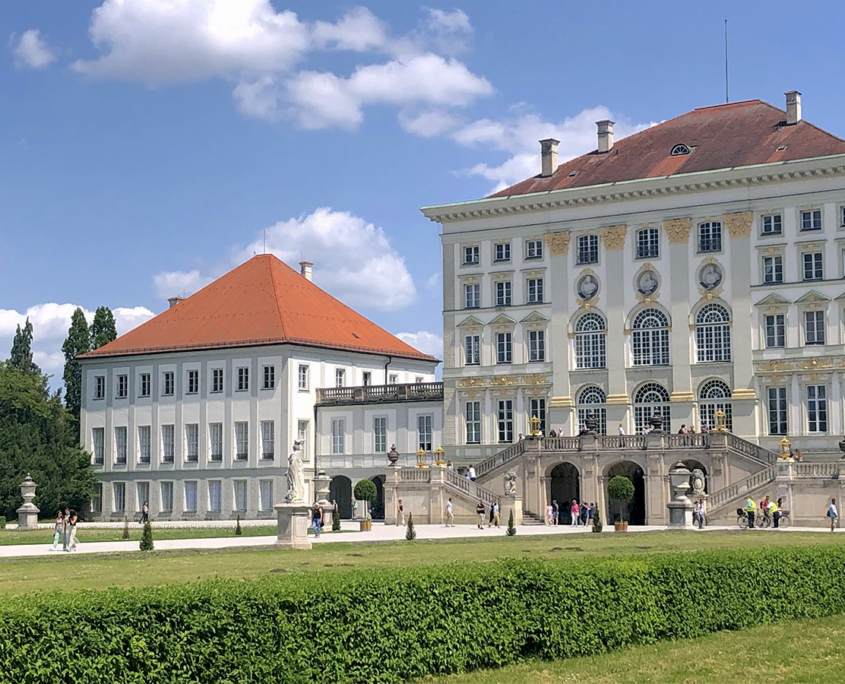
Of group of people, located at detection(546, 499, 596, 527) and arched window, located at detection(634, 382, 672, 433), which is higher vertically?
arched window, located at detection(634, 382, 672, 433)

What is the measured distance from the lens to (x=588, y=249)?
67250mm

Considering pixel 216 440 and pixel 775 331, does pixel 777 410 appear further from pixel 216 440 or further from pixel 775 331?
pixel 216 440

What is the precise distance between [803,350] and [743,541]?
23.5 metres

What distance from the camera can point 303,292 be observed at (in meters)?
82.8

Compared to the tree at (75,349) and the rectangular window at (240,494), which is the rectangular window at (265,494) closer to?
the rectangular window at (240,494)

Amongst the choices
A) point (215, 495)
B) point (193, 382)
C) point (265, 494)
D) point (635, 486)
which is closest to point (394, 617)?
point (635, 486)

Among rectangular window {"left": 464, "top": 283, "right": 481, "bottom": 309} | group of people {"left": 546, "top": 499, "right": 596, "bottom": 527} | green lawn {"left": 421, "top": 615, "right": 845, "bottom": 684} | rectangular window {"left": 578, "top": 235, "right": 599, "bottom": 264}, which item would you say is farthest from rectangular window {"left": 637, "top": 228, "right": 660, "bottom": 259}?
green lawn {"left": 421, "top": 615, "right": 845, "bottom": 684}

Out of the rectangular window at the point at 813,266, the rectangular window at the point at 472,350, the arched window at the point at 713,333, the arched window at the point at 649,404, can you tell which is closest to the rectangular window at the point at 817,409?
the arched window at the point at 713,333

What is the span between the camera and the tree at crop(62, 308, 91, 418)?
295 feet

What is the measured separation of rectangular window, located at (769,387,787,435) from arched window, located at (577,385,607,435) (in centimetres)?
815

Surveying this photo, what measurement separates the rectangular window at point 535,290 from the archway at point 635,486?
1012 cm

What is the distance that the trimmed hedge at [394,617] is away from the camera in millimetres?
13961

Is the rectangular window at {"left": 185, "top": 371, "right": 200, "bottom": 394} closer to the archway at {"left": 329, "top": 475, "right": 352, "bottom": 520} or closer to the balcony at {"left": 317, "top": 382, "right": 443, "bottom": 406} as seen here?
the balcony at {"left": 317, "top": 382, "right": 443, "bottom": 406}

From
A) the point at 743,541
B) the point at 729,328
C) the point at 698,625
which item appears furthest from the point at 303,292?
the point at 698,625
